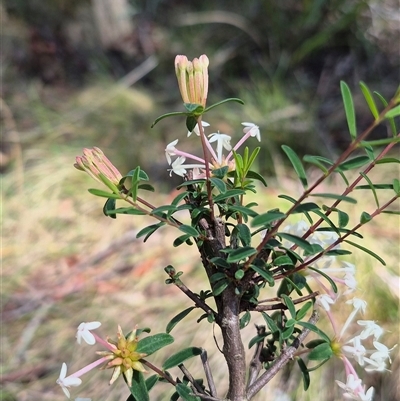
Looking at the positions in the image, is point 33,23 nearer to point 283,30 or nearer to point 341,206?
point 283,30

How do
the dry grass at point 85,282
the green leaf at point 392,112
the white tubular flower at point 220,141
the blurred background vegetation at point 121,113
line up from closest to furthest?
the green leaf at point 392,112
the white tubular flower at point 220,141
the dry grass at point 85,282
the blurred background vegetation at point 121,113

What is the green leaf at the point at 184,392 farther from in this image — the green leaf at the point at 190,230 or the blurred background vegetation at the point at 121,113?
the blurred background vegetation at the point at 121,113

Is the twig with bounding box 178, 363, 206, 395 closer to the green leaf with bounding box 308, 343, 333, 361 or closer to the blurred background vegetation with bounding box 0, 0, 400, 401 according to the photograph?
the green leaf with bounding box 308, 343, 333, 361

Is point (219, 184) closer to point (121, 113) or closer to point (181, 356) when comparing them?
point (181, 356)

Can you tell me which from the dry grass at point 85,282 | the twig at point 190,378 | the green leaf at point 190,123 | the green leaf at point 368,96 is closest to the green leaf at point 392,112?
the green leaf at point 368,96

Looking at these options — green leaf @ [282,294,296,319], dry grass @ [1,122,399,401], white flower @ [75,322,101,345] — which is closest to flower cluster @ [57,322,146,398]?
white flower @ [75,322,101,345]

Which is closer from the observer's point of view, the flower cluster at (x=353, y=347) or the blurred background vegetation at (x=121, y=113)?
the flower cluster at (x=353, y=347)

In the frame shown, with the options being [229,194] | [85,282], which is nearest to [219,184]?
[229,194]
